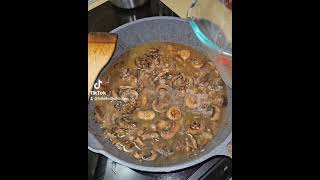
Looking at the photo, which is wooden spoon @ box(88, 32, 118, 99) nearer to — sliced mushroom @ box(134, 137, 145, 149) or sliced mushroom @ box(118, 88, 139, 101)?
sliced mushroom @ box(118, 88, 139, 101)

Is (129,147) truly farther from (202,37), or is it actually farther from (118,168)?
(202,37)

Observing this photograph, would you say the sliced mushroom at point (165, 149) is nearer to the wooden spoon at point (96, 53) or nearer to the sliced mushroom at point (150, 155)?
the sliced mushroom at point (150, 155)

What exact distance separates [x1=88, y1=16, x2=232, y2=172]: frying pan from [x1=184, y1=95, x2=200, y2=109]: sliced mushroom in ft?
0.40

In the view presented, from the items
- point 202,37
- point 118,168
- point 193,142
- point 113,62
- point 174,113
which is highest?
point 202,37

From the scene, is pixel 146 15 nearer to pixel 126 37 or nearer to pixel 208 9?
pixel 126 37

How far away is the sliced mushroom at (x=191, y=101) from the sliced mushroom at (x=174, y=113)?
46 millimetres

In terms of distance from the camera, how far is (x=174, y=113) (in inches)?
76.2

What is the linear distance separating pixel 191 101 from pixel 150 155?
0.89ft

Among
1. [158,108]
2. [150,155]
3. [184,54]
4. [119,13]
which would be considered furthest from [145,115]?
[119,13]

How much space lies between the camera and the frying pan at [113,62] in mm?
1895

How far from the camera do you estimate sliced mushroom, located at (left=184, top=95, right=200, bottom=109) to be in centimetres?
194
